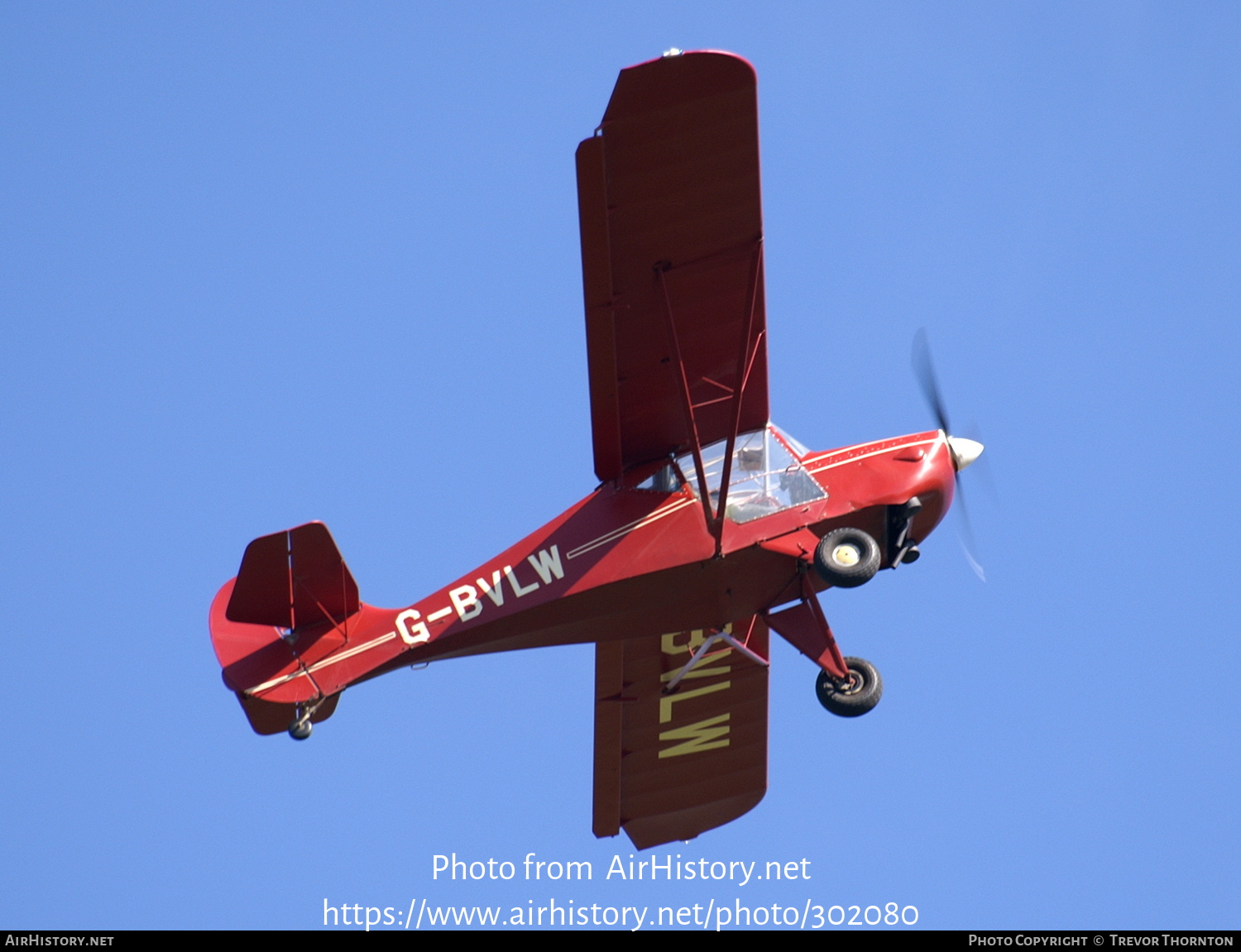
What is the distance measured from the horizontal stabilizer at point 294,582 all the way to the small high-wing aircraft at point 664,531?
0.6 inches

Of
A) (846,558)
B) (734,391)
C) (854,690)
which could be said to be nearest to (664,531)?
(734,391)

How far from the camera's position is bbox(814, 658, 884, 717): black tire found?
13453mm

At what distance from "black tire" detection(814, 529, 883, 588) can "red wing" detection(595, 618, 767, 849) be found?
7.75 feet

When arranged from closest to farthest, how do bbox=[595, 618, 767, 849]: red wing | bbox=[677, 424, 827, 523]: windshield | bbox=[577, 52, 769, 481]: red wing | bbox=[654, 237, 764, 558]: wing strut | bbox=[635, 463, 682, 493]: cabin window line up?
1. bbox=[577, 52, 769, 481]: red wing
2. bbox=[654, 237, 764, 558]: wing strut
3. bbox=[677, 424, 827, 523]: windshield
4. bbox=[635, 463, 682, 493]: cabin window
5. bbox=[595, 618, 767, 849]: red wing

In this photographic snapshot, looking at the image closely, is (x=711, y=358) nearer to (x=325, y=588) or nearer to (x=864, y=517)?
(x=864, y=517)

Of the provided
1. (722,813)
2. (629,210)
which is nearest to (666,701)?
(722,813)

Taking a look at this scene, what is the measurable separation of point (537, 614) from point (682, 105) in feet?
14.2

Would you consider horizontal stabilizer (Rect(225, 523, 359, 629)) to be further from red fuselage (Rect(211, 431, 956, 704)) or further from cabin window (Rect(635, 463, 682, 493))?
cabin window (Rect(635, 463, 682, 493))

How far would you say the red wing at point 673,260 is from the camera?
11703 mm

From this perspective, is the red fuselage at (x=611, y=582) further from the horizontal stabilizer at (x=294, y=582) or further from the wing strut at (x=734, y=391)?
the wing strut at (x=734, y=391)

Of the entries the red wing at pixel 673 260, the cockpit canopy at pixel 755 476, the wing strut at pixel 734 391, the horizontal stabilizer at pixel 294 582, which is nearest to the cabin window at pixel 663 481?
the cockpit canopy at pixel 755 476

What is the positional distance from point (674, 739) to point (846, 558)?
372cm

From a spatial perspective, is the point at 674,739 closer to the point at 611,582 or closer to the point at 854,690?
the point at 854,690

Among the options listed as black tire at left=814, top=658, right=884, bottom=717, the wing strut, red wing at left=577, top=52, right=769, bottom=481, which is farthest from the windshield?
black tire at left=814, top=658, right=884, bottom=717
